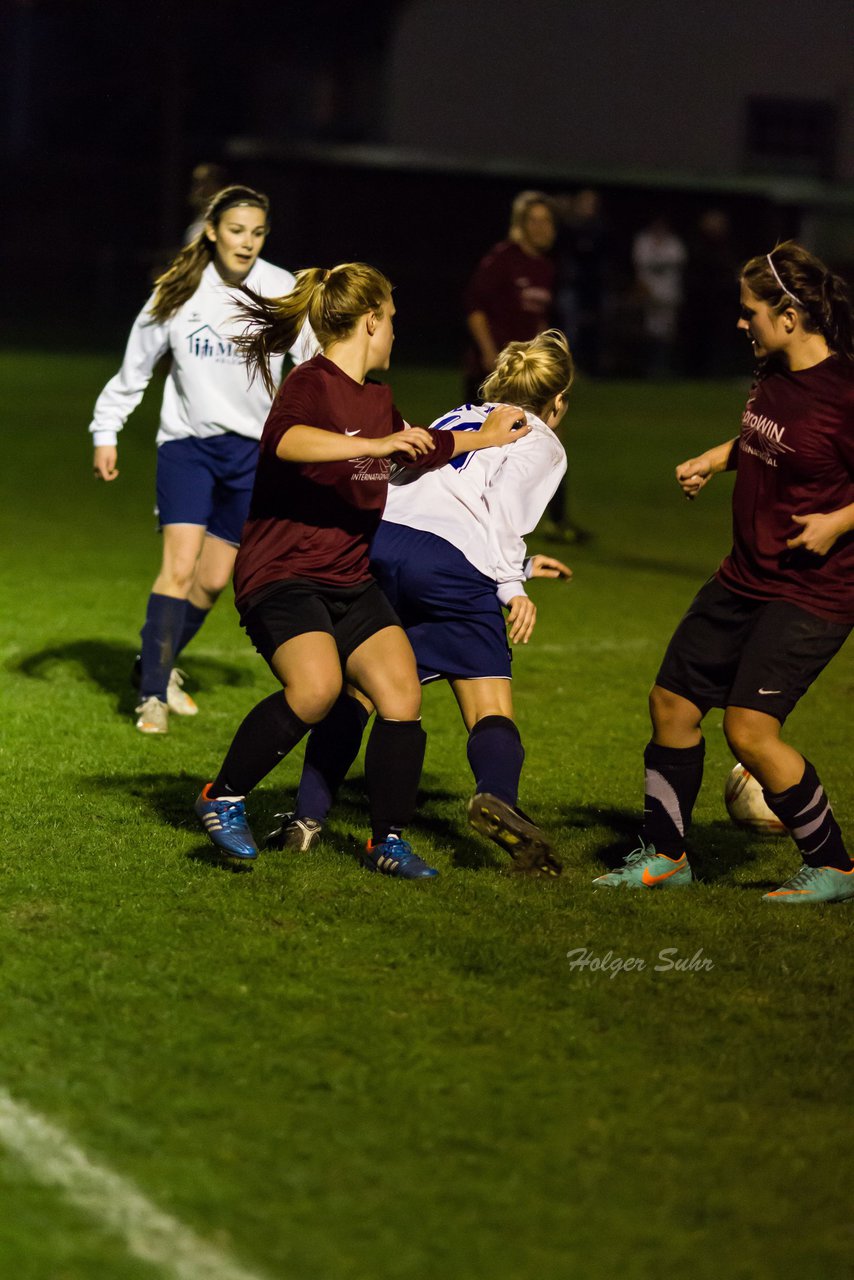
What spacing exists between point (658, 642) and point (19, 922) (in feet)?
17.8

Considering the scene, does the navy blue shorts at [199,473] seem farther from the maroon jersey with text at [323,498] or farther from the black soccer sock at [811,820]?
the black soccer sock at [811,820]

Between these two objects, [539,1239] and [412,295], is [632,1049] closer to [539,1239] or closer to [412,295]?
[539,1239]

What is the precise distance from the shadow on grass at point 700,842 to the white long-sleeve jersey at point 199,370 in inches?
85.2

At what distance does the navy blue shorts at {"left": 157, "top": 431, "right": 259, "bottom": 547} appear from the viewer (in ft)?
23.4

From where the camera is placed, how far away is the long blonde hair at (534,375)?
5504 millimetres

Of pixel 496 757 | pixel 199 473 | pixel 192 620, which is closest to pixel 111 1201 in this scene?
pixel 496 757

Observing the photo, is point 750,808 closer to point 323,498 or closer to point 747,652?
point 747,652

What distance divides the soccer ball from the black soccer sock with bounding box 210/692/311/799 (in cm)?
173

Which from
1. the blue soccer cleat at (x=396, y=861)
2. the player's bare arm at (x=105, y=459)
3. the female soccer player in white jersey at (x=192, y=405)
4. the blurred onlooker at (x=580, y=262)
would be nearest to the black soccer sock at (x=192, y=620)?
the female soccer player in white jersey at (x=192, y=405)

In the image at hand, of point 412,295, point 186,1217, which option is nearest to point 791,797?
point 186,1217

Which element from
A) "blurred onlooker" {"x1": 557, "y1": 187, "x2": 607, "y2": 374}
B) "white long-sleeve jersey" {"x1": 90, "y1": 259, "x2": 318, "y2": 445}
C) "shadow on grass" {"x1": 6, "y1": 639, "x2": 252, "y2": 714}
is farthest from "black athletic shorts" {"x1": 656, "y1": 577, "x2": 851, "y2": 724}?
"blurred onlooker" {"x1": 557, "y1": 187, "x2": 607, "y2": 374}

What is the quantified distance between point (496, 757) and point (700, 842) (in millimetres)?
1038

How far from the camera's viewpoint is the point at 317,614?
16.8 ft

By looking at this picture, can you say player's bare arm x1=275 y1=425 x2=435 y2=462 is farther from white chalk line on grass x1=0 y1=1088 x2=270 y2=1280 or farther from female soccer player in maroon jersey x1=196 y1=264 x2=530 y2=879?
white chalk line on grass x1=0 y1=1088 x2=270 y2=1280
